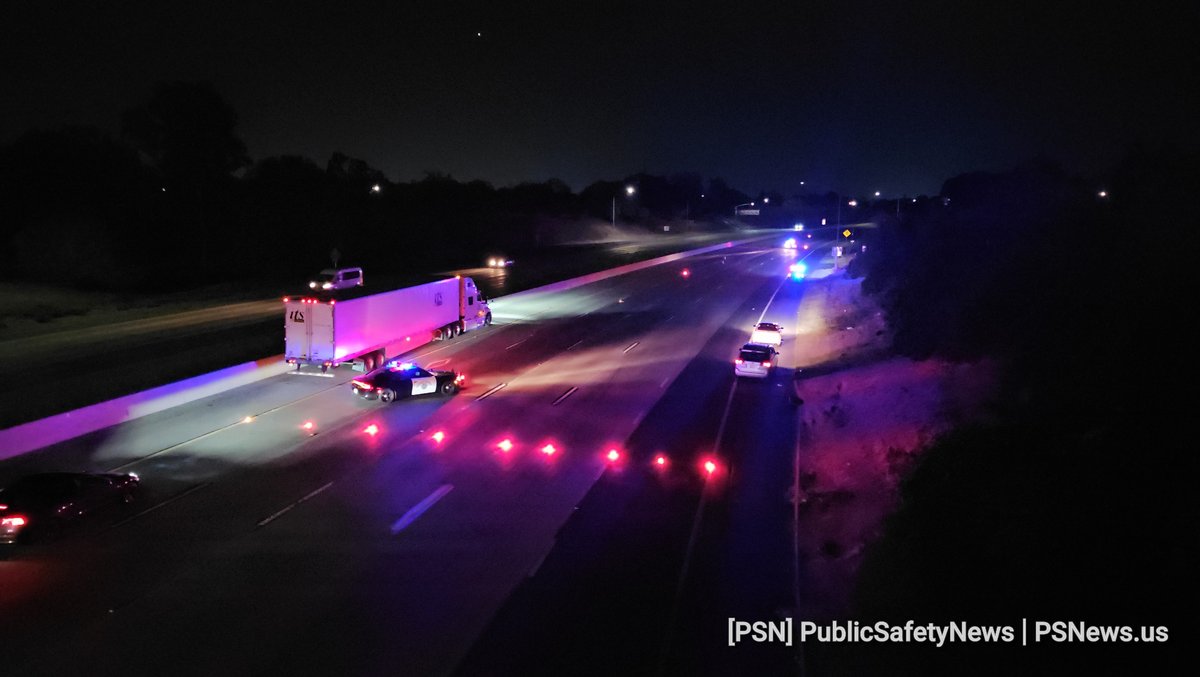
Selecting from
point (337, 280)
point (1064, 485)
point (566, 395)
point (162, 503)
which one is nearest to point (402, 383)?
point (566, 395)

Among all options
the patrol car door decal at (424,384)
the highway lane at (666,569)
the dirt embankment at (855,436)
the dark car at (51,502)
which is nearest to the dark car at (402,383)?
the patrol car door decal at (424,384)

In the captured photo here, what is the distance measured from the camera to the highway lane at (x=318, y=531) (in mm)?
10867

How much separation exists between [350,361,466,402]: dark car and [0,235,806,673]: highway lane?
574 millimetres

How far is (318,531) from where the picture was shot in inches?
574

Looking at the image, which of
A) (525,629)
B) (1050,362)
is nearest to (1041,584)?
(525,629)

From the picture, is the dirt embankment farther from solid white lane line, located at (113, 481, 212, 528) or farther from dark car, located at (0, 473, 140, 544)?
dark car, located at (0, 473, 140, 544)

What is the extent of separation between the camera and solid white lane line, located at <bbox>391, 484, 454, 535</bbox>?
14867 millimetres

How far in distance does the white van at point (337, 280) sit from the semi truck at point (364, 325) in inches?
858

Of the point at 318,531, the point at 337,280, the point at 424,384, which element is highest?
the point at 337,280

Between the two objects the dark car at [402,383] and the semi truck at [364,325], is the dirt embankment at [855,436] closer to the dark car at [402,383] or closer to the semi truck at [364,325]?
the dark car at [402,383]

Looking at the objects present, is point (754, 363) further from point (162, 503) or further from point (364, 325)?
point (162, 503)

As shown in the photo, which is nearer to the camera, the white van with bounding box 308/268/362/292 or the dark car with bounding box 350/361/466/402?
the dark car with bounding box 350/361/466/402

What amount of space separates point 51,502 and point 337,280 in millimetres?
43279

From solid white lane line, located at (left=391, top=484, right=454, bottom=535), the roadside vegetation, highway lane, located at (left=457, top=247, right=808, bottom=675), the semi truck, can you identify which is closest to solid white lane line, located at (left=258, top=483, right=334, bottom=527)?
solid white lane line, located at (left=391, top=484, right=454, bottom=535)
